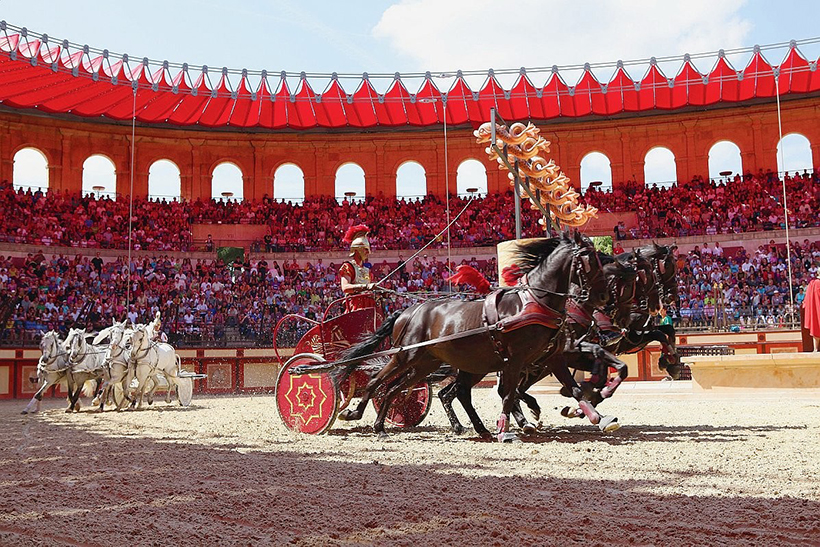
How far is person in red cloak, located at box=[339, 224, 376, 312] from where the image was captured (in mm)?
9638

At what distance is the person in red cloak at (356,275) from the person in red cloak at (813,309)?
25.3 ft

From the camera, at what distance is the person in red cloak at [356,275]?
379 inches

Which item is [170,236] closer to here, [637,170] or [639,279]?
[637,170]

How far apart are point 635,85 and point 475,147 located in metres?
7.10

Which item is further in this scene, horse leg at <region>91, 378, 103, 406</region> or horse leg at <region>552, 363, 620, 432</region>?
horse leg at <region>91, 378, 103, 406</region>

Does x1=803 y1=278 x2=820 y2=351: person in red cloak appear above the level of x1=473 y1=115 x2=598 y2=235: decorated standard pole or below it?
below

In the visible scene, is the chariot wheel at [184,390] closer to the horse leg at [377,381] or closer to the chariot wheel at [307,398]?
the chariot wheel at [307,398]

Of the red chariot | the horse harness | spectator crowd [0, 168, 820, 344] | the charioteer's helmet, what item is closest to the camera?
the horse harness

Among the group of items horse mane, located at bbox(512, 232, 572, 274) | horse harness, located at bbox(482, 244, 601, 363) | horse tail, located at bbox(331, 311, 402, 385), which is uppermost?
horse mane, located at bbox(512, 232, 572, 274)

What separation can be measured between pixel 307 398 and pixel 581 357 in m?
3.28

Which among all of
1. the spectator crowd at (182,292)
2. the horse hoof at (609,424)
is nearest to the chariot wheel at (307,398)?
the horse hoof at (609,424)

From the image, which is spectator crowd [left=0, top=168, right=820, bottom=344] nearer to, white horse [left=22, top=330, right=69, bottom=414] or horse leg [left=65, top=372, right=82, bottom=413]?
white horse [left=22, top=330, right=69, bottom=414]

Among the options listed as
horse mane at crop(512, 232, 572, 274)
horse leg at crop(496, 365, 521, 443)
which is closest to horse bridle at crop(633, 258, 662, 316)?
horse mane at crop(512, 232, 572, 274)

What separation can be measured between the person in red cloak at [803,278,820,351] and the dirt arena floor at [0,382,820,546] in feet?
12.8
